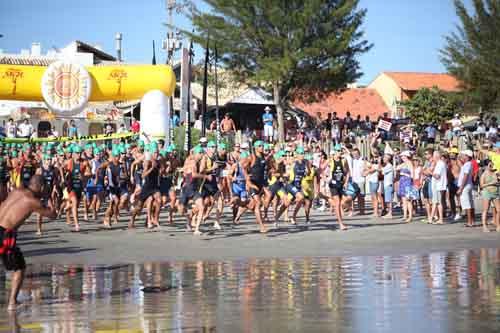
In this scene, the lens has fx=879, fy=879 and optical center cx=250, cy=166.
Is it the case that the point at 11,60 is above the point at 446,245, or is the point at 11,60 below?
above

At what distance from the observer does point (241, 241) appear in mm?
17203

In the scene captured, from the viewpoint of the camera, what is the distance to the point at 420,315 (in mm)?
8805

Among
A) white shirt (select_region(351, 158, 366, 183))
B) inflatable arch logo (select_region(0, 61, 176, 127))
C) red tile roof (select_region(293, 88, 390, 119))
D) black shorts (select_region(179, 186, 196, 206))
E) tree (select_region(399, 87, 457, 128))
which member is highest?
red tile roof (select_region(293, 88, 390, 119))

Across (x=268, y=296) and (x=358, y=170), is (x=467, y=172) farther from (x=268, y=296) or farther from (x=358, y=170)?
(x=268, y=296)

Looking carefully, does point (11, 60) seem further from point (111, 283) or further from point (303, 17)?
point (111, 283)

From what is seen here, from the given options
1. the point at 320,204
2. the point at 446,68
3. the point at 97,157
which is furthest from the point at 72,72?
the point at 446,68

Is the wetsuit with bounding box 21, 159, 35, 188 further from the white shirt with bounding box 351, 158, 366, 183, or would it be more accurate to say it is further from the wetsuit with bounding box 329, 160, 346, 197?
the white shirt with bounding box 351, 158, 366, 183

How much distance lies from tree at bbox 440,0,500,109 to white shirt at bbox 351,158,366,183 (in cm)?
1973

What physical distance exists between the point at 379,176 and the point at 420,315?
14835mm

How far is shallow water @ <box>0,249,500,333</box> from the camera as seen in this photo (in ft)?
27.9

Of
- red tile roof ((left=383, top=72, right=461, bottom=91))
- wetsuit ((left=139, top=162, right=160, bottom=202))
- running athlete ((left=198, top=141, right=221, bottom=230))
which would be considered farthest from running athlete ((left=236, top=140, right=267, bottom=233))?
red tile roof ((left=383, top=72, right=461, bottom=91))

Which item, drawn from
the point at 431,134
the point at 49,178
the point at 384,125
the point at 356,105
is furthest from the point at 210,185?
the point at 356,105

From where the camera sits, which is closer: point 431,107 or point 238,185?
point 238,185

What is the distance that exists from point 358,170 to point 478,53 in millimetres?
21140
